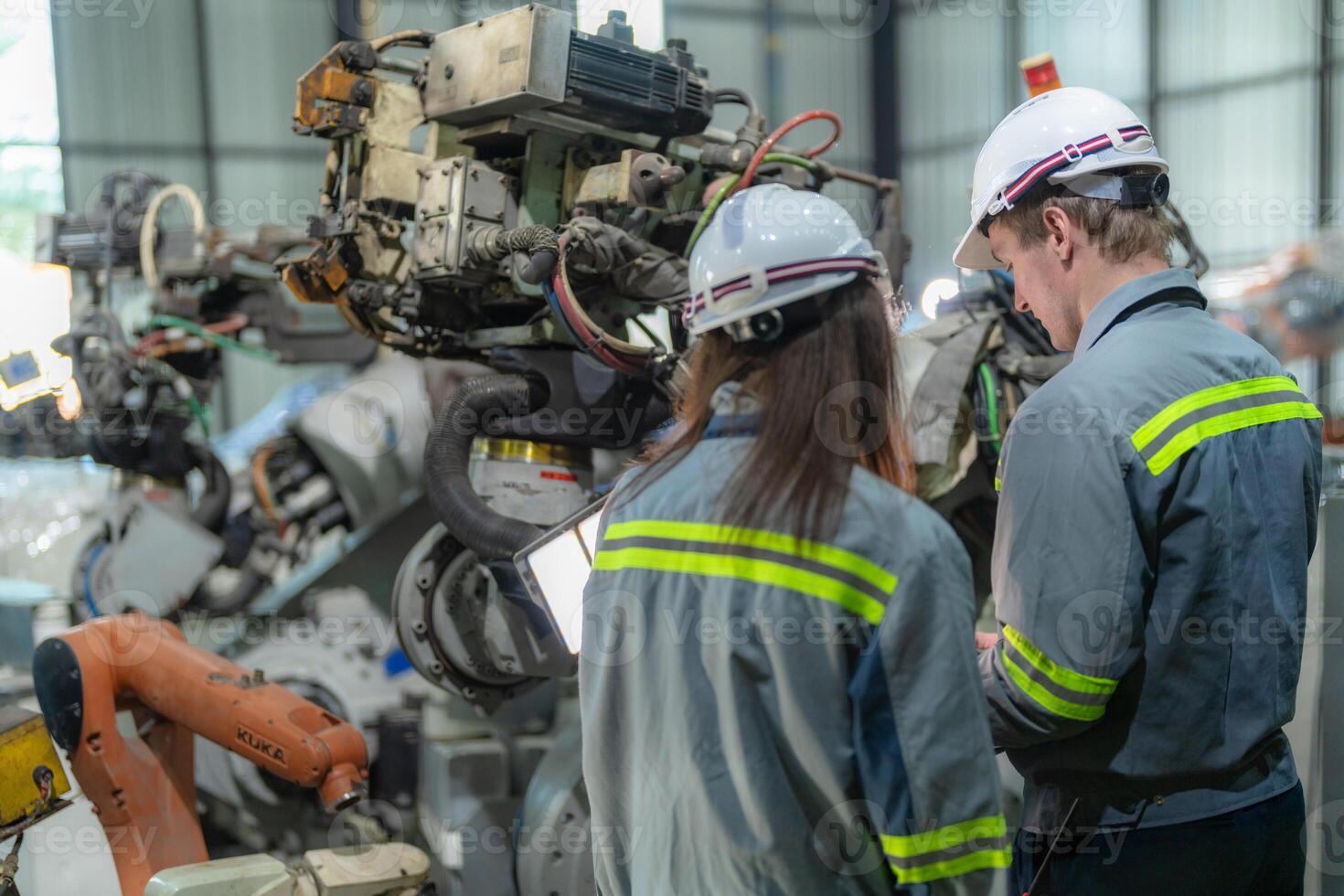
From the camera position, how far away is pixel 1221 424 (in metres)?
1.64

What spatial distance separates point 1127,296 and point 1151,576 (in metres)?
0.43

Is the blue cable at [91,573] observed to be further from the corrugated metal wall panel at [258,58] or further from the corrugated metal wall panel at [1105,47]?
the corrugated metal wall panel at [1105,47]

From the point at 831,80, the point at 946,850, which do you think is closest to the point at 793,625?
the point at 946,850

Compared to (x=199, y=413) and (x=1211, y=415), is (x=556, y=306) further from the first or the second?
(x=199, y=413)

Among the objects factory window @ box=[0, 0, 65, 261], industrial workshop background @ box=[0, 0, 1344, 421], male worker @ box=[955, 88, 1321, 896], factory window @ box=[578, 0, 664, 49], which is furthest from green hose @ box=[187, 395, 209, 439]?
factory window @ box=[0, 0, 65, 261]

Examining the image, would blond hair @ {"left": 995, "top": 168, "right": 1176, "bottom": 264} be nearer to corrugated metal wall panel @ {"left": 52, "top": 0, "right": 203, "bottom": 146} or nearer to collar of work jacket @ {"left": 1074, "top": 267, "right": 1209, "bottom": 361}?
collar of work jacket @ {"left": 1074, "top": 267, "right": 1209, "bottom": 361}

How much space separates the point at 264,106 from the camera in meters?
10.4

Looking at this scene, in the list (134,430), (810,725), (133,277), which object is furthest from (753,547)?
(133,277)

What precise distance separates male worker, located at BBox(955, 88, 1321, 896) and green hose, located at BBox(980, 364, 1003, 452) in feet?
4.84

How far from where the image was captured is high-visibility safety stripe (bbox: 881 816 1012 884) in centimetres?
127

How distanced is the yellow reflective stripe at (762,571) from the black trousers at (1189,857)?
736 millimetres

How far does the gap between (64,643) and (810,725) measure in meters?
2.43

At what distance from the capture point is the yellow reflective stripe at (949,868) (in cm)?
127

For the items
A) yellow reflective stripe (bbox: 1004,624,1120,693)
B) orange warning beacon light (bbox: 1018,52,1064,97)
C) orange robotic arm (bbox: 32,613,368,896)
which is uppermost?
orange warning beacon light (bbox: 1018,52,1064,97)
